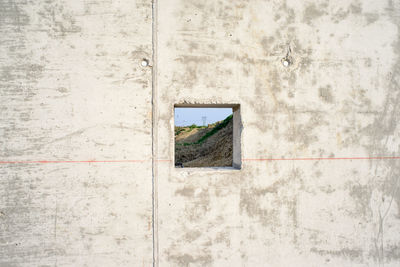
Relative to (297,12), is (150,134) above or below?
below

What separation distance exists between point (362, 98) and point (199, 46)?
1.95 meters

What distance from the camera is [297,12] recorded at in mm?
2859

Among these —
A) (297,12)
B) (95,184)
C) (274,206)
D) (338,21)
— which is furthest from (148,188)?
(338,21)

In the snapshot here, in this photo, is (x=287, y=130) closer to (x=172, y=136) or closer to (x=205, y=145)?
(x=172, y=136)

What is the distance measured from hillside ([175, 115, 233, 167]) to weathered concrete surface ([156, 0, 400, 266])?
548 centimetres

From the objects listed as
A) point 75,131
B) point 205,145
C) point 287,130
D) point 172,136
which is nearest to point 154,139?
point 172,136

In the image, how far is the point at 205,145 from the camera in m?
13.2

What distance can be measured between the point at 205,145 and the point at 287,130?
10.4 metres

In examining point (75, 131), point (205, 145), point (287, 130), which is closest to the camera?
point (75, 131)

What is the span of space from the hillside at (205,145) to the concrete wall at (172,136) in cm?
549

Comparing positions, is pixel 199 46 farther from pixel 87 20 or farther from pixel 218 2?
pixel 87 20

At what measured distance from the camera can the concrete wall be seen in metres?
2.60

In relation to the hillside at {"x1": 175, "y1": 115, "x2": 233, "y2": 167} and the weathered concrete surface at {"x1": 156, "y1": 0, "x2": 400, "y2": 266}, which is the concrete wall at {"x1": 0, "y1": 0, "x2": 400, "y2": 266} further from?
the hillside at {"x1": 175, "y1": 115, "x2": 233, "y2": 167}

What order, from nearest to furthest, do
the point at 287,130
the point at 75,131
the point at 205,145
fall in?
the point at 75,131, the point at 287,130, the point at 205,145
